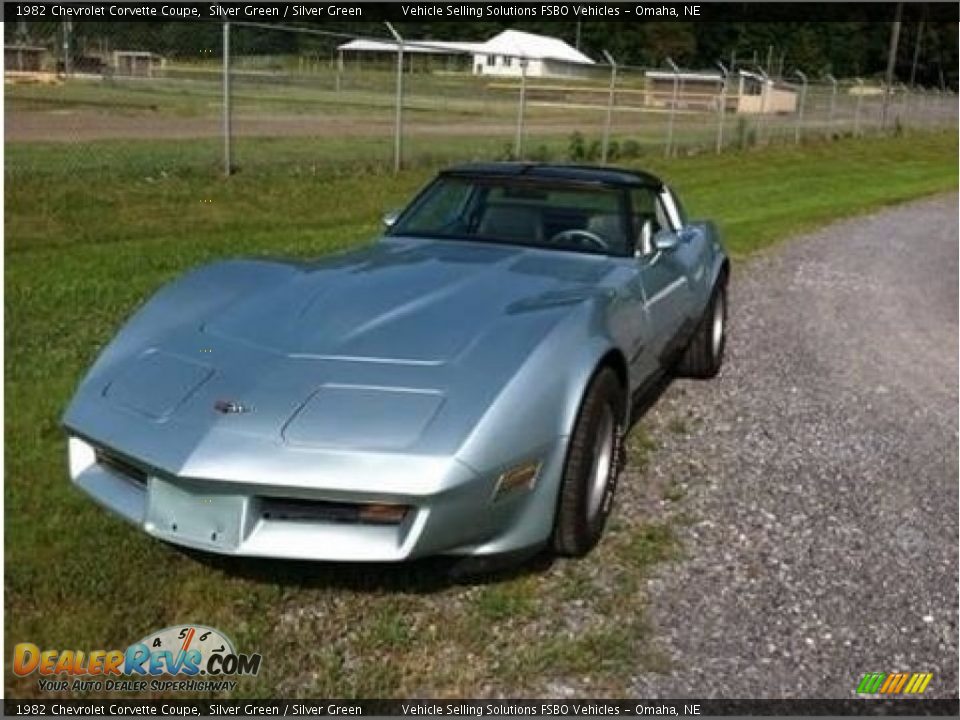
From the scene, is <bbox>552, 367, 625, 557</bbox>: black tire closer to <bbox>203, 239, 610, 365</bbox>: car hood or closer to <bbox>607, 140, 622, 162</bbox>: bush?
<bbox>203, 239, 610, 365</bbox>: car hood

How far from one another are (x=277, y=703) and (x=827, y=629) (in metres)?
1.77

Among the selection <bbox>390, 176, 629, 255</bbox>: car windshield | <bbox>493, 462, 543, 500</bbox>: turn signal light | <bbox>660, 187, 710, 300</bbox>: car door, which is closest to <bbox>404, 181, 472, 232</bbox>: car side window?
<bbox>390, 176, 629, 255</bbox>: car windshield

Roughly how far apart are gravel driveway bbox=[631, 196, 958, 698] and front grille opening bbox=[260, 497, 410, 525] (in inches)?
34.2

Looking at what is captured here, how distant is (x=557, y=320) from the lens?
345cm

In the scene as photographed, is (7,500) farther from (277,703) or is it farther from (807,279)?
(807,279)

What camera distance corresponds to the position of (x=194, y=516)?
112 inches

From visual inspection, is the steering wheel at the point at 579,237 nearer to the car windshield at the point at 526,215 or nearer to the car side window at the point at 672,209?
the car windshield at the point at 526,215

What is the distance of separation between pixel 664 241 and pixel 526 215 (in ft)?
2.27

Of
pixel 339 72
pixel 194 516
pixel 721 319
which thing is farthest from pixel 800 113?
pixel 194 516

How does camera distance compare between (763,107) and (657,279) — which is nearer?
(657,279)

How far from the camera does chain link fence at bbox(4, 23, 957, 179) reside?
12.2 m

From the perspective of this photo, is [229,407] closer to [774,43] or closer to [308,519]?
[308,519]

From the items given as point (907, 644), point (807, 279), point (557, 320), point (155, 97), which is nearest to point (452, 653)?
point (557, 320)

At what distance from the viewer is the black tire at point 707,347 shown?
228 inches
